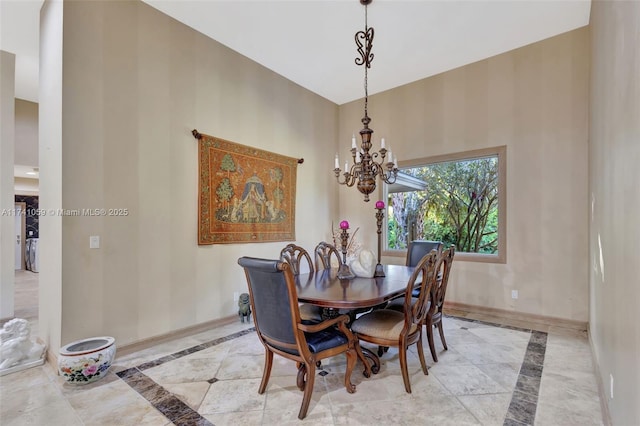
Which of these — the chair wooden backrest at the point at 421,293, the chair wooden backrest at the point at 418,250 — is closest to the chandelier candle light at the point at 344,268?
the chair wooden backrest at the point at 421,293

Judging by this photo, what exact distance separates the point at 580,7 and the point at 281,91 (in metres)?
3.70

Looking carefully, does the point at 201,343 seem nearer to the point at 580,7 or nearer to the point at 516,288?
the point at 516,288

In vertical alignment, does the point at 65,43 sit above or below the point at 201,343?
above

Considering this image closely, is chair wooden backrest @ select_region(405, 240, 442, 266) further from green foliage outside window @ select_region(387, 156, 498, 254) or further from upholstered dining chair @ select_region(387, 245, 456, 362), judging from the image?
green foliage outside window @ select_region(387, 156, 498, 254)

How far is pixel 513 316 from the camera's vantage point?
3.88 m

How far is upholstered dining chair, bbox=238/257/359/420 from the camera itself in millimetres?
1854

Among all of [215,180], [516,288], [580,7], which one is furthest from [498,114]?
[215,180]

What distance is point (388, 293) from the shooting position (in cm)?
223

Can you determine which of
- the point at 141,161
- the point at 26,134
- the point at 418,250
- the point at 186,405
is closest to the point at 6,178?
the point at 26,134

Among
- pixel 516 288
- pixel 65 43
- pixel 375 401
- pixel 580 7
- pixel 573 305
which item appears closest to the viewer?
pixel 375 401

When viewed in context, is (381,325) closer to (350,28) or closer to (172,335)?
(172,335)

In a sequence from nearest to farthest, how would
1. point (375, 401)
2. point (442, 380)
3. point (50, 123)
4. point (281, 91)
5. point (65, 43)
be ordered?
1. point (375, 401)
2. point (442, 380)
3. point (65, 43)
4. point (50, 123)
5. point (281, 91)

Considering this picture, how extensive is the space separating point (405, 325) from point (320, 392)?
2.63ft

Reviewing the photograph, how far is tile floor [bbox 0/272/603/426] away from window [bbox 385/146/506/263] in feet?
5.22
